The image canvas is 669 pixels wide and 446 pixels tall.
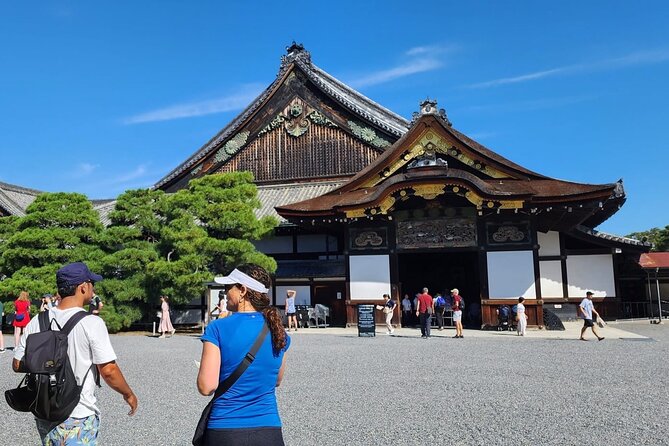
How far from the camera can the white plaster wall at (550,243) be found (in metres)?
19.4

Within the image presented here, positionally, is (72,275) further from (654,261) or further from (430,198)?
(654,261)

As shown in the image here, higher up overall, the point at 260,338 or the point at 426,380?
the point at 260,338

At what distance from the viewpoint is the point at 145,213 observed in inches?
700

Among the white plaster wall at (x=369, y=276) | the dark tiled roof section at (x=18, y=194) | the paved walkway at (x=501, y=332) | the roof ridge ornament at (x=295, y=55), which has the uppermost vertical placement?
the roof ridge ornament at (x=295, y=55)

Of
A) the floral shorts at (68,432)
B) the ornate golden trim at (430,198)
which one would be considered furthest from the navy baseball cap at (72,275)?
the ornate golden trim at (430,198)

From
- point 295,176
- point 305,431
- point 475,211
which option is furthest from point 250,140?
point 305,431

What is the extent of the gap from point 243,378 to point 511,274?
604 inches

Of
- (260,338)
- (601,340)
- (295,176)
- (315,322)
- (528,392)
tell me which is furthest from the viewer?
(295,176)

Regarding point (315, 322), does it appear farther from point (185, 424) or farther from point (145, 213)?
point (185, 424)

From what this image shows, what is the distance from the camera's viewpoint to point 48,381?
2936 mm

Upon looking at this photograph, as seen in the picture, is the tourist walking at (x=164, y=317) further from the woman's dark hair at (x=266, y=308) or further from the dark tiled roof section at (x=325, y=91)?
the woman's dark hair at (x=266, y=308)

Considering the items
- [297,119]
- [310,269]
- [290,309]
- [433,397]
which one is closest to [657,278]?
[310,269]

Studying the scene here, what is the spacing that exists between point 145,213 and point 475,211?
10.6 metres

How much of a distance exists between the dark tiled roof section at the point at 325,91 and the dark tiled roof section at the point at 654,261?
10.7 m
